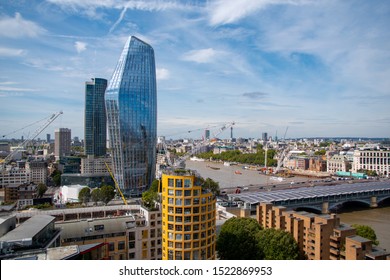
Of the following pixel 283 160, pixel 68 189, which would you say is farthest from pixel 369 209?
pixel 283 160

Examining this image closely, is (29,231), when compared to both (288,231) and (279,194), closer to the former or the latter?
(288,231)

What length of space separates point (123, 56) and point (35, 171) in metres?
7.02

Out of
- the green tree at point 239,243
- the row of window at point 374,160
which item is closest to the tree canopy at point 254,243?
the green tree at point 239,243

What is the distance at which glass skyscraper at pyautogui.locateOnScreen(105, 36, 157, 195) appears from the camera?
11.8 meters

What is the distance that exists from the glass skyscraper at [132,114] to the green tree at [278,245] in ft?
27.8

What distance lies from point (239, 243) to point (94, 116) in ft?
67.8

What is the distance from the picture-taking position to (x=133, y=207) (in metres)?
5.93

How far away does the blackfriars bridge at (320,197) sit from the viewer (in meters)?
8.53

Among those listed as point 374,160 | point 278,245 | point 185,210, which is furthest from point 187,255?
point 374,160

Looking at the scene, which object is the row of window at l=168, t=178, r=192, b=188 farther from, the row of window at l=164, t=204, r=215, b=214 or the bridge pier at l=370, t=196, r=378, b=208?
the bridge pier at l=370, t=196, r=378, b=208

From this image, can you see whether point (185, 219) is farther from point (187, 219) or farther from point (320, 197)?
point (320, 197)
